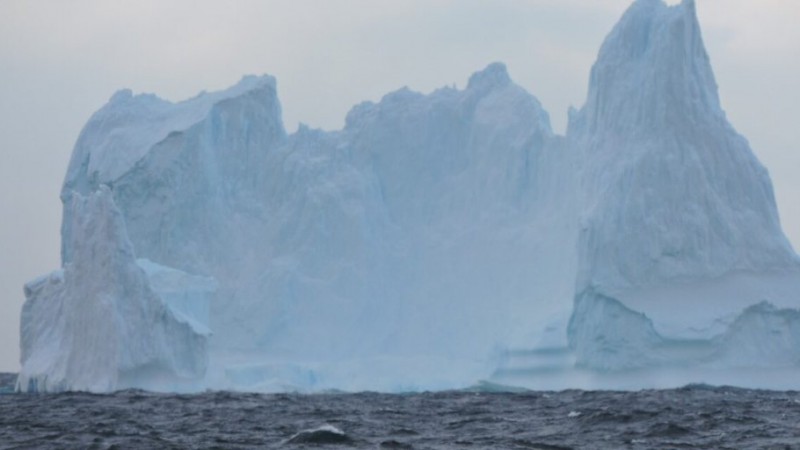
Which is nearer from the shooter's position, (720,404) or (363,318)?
(720,404)

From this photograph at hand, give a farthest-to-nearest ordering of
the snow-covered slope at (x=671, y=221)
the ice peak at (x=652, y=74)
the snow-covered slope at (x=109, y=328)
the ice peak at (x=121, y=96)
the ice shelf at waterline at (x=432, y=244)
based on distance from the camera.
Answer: the ice peak at (x=121, y=96)
the ice peak at (x=652, y=74)
the snow-covered slope at (x=671, y=221)
the ice shelf at waterline at (x=432, y=244)
the snow-covered slope at (x=109, y=328)

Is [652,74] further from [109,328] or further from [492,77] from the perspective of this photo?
[109,328]

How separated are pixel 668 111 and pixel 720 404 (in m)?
9.05

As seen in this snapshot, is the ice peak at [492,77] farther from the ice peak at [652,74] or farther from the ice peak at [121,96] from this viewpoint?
the ice peak at [121,96]

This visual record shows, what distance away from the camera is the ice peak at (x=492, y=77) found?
121 ft

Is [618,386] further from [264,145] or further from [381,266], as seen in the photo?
[264,145]

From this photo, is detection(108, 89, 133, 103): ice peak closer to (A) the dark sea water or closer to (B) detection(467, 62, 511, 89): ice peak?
(B) detection(467, 62, 511, 89): ice peak

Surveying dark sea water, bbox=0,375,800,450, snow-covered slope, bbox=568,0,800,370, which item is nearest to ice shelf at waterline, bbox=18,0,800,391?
snow-covered slope, bbox=568,0,800,370

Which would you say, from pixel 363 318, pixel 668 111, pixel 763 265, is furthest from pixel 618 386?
pixel 363 318

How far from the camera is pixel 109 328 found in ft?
88.3

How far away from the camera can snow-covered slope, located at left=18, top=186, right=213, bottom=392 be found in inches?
1062

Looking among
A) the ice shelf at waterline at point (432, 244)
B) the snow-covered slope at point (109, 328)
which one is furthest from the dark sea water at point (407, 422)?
the ice shelf at waterline at point (432, 244)

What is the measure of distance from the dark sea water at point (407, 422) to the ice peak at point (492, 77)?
12637 millimetres

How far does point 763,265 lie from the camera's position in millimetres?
28578
